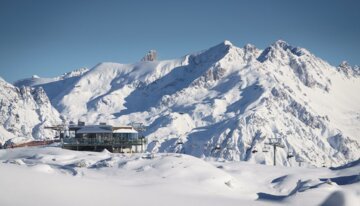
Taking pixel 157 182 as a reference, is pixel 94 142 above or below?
above

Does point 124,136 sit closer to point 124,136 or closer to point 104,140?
point 124,136

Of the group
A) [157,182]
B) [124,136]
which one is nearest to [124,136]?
[124,136]

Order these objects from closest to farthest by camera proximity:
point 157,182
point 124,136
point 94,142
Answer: point 157,182
point 94,142
point 124,136

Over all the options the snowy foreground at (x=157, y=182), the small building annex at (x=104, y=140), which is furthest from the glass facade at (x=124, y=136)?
the snowy foreground at (x=157, y=182)

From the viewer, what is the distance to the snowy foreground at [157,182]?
46.5m

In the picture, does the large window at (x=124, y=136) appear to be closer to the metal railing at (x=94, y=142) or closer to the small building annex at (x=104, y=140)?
the small building annex at (x=104, y=140)

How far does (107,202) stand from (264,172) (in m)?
71.0

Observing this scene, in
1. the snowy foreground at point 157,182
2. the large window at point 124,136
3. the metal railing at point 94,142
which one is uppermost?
the large window at point 124,136

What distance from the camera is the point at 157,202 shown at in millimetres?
55625

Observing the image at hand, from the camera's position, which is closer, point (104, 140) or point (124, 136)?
point (104, 140)

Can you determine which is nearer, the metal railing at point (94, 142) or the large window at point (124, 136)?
the metal railing at point (94, 142)

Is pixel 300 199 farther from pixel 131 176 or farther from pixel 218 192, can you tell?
pixel 131 176

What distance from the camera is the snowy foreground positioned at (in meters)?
46.5

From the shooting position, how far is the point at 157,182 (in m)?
86.5
